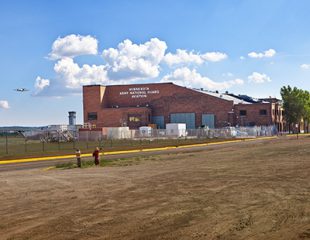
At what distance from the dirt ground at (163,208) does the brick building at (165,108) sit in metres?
83.0

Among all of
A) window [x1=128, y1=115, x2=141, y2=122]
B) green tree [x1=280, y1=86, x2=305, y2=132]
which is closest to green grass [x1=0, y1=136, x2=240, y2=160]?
window [x1=128, y1=115, x2=141, y2=122]

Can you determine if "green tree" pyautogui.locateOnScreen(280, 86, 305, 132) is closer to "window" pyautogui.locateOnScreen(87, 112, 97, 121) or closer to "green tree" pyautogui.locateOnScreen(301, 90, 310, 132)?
"green tree" pyautogui.locateOnScreen(301, 90, 310, 132)

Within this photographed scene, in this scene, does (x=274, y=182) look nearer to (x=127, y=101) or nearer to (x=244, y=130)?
(x=244, y=130)

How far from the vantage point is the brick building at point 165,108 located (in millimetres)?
100438

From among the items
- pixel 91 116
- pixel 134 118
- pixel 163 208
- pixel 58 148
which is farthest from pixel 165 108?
pixel 163 208

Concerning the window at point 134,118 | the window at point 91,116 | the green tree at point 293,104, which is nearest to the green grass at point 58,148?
the window at point 134,118

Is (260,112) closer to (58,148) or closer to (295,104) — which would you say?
(295,104)

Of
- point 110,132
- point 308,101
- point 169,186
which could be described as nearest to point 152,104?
point 110,132

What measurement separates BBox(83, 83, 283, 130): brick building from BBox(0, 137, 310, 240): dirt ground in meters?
83.0

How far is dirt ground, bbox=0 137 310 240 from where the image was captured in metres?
8.66

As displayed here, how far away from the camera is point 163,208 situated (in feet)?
36.5

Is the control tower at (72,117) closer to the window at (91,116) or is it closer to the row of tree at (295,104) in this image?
the window at (91,116)

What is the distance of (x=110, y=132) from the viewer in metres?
86.1

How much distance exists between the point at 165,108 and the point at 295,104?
28.1 metres
